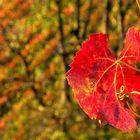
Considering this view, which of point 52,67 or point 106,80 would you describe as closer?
point 106,80

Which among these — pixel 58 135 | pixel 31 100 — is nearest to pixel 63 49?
pixel 58 135

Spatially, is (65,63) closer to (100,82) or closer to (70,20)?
(70,20)

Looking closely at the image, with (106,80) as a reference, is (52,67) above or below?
below

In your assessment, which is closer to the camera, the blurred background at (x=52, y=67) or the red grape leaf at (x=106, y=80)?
the red grape leaf at (x=106, y=80)

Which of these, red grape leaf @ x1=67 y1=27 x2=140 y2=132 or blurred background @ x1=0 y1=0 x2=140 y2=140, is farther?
blurred background @ x1=0 y1=0 x2=140 y2=140
